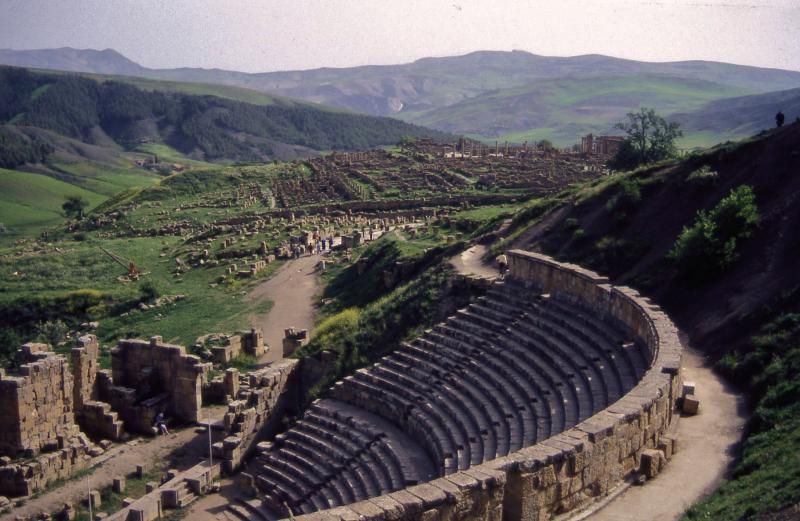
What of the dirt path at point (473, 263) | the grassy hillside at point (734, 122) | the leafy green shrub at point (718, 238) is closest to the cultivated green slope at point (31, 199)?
the dirt path at point (473, 263)

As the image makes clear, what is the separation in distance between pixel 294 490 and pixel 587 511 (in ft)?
37.2

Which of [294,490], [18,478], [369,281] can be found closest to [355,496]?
[294,490]

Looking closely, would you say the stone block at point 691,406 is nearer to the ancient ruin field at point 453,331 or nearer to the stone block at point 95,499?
the ancient ruin field at point 453,331

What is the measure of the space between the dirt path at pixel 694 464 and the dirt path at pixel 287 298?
19422 mm

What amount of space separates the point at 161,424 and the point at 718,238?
17.9 meters

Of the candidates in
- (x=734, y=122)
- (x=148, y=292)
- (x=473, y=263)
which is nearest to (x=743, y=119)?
(x=734, y=122)

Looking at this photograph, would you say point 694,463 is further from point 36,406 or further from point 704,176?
point 36,406

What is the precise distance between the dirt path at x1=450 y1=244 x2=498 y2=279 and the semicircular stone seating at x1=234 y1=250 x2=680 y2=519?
4893 millimetres

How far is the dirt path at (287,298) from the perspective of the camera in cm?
Result: 3522

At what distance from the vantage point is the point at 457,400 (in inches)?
774

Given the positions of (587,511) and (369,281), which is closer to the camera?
(587,511)

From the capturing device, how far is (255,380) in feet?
88.0

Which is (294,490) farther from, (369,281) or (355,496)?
(369,281)

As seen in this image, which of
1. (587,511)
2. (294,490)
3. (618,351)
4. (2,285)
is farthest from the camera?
(2,285)
